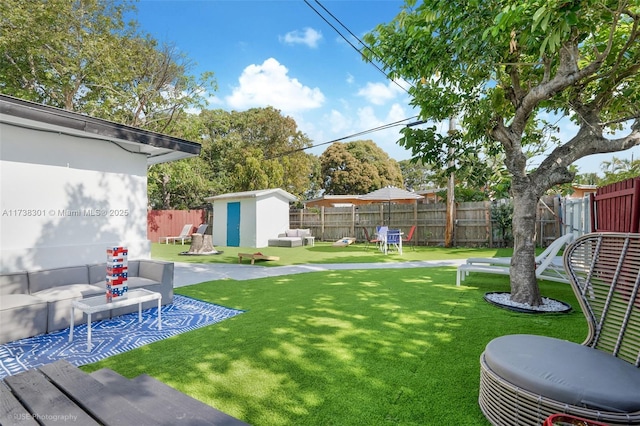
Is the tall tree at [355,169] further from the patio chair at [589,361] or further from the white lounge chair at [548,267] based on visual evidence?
the patio chair at [589,361]

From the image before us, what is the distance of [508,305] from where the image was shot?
15.6ft

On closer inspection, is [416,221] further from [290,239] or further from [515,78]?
[515,78]

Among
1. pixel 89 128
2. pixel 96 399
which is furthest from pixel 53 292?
pixel 96 399

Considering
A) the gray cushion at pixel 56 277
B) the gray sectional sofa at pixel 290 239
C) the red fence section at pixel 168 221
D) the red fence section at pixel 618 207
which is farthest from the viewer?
the red fence section at pixel 168 221

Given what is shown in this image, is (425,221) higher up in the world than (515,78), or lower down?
lower down

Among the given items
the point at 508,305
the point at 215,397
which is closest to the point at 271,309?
the point at 215,397

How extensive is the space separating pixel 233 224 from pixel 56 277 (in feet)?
40.4

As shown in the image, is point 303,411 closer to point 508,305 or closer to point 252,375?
point 252,375

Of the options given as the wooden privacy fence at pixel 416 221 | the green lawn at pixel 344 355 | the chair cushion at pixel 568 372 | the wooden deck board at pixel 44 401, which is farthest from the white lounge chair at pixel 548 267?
the wooden deck board at pixel 44 401

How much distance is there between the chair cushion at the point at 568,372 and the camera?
1.67m

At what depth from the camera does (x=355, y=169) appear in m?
31.9

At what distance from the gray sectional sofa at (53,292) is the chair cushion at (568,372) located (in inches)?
187

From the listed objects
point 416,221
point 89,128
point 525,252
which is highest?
point 89,128

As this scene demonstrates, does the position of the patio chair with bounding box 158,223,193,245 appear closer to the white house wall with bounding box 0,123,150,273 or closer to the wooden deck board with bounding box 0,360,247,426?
the white house wall with bounding box 0,123,150,273
